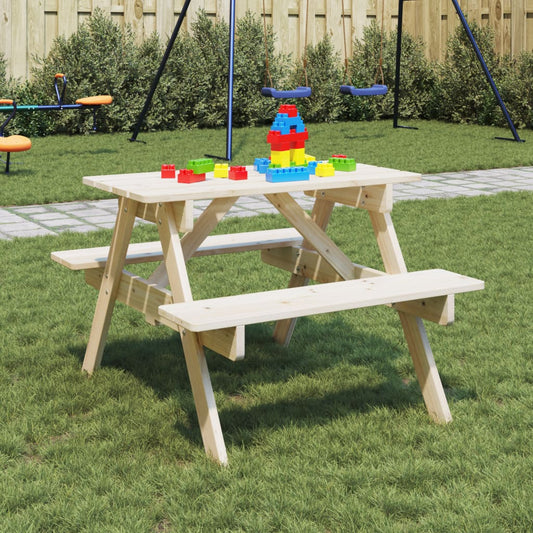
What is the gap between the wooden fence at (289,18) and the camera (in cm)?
1297

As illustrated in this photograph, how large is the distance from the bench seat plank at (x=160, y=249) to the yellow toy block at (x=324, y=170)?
2.04 feet

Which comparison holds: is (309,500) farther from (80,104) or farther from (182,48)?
(182,48)

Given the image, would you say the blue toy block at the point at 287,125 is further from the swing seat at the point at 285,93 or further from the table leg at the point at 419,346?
the swing seat at the point at 285,93

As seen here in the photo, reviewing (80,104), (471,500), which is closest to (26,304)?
(471,500)

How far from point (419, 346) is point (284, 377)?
0.66 metres

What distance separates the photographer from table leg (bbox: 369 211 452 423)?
3.63 m

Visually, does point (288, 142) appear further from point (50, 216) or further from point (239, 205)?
point (239, 205)

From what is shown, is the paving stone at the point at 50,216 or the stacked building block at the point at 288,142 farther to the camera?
the paving stone at the point at 50,216

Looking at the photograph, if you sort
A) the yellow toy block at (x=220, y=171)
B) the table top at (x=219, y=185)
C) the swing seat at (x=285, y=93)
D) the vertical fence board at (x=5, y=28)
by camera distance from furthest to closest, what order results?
the vertical fence board at (x=5, y=28)
the swing seat at (x=285, y=93)
the yellow toy block at (x=220, y=171)
the table top at (x=219, y=185)

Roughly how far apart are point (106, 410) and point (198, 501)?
2.81 feet

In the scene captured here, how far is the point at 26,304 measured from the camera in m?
5.06

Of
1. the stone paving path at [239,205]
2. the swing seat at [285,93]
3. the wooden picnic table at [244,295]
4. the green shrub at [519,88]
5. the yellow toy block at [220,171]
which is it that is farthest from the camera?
the green shrub at [519,88]

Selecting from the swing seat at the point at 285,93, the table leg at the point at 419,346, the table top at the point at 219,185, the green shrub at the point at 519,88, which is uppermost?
the green shrub at the point at 519,88

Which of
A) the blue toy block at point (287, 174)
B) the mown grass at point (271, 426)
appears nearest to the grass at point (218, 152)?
the mown grass at point (271, 426)
